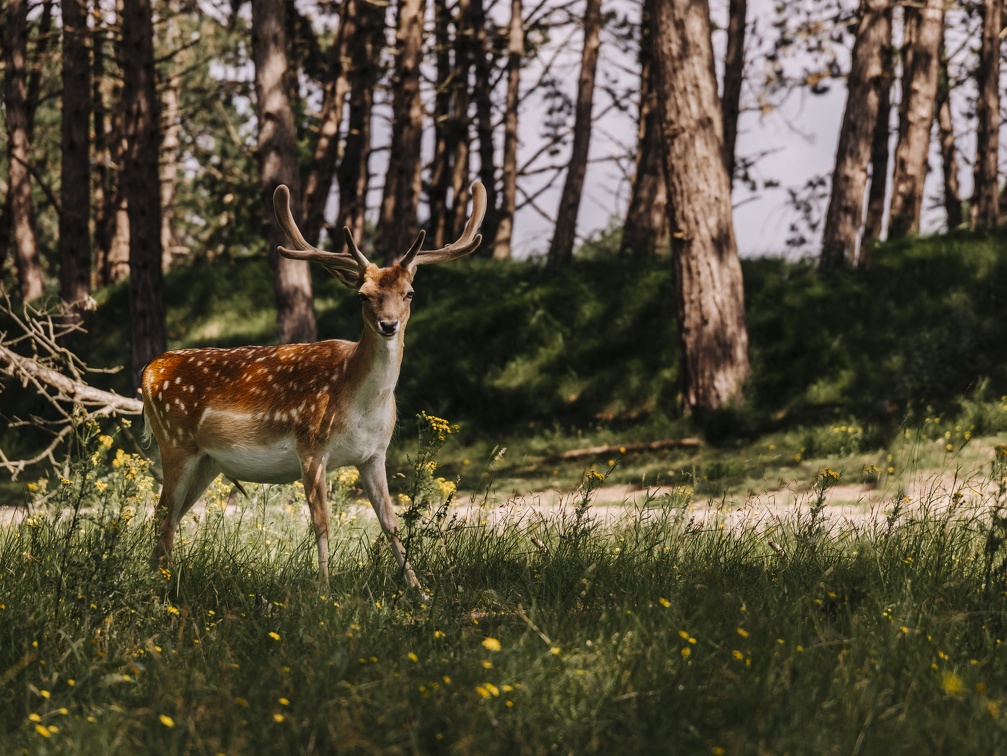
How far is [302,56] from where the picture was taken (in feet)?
92.4

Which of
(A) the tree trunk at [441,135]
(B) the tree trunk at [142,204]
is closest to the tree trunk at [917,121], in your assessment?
(A) the tree trunk at [441,135]

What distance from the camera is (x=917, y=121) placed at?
19.6 meters

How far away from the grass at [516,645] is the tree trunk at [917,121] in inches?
532

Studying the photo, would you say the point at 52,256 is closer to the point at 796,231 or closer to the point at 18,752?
the point at 796,231

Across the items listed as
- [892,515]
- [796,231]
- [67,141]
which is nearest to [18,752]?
[892,515]

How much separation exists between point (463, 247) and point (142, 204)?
9.00 m

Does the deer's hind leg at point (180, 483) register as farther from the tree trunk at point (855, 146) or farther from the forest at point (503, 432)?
the tree trunk at point (855, 146)

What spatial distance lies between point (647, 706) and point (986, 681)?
141 cm

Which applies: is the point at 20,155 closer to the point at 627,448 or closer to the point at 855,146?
the point at 627,448

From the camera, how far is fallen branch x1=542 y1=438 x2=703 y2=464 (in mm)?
12891

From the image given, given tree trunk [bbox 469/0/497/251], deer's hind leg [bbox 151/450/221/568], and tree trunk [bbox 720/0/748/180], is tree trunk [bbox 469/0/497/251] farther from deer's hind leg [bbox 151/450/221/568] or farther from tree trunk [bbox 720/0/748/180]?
deer's hind leg [bbox 151/450/221/568]

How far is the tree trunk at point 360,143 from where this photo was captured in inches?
939

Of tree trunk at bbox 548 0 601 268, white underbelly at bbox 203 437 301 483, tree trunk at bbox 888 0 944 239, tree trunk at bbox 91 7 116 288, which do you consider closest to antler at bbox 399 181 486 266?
white underbelly at bbox 203 437 301 483

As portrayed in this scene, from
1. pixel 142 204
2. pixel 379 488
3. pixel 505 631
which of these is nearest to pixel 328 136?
pixel 142 204
